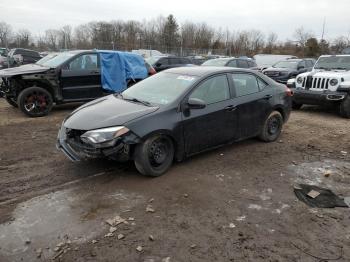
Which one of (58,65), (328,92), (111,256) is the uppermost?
(58,65)

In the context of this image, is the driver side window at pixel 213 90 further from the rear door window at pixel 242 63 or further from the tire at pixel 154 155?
the rear door window at pixel 242 63

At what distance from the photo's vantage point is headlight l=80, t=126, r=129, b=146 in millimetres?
4438

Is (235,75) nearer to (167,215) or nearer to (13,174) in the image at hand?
(167,215)

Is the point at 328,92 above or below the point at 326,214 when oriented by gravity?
above

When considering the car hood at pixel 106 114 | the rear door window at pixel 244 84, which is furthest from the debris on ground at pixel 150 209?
the rear door window at pixel 244 84

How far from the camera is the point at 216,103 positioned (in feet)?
18.0

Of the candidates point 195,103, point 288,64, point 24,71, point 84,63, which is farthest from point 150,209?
point 288,64

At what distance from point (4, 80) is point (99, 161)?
496cm

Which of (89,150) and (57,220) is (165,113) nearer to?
(89,150)

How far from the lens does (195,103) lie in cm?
495

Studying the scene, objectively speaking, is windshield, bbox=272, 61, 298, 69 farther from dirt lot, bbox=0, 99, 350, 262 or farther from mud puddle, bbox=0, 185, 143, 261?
mud puddle, bbox=0, 185, 143, 261

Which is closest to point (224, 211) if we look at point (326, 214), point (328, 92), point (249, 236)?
point (249, 236)

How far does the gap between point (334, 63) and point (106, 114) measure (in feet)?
27.8

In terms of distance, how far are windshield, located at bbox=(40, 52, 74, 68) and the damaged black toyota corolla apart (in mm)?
4350
